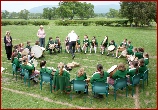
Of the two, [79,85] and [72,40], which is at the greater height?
[72,40]

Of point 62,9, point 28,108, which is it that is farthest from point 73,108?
point 62,9

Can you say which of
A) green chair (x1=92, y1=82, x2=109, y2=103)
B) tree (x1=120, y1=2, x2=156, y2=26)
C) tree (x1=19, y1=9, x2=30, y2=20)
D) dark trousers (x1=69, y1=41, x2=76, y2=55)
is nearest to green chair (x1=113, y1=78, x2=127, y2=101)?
green chair (x1=92, y1=82, x2=109, y2=103)

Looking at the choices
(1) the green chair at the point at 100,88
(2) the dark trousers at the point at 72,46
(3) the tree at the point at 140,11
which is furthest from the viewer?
(3) the tree at the point at 140,11

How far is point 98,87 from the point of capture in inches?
345

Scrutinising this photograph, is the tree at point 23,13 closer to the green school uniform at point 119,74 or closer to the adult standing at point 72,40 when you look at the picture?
the adult standing at point 72,40

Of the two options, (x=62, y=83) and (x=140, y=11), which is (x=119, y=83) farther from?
(x=140, y=11)

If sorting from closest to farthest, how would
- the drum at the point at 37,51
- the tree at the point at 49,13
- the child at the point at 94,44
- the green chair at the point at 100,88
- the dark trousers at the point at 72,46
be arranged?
1. the green chair at the point at 100,88
2. the drum at the point at 37,51
3. the dark trousers at the point at 72,46
4. the child at the point at 94,44
5. the tree at the point at 49,13

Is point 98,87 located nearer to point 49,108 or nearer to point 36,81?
point 49,108

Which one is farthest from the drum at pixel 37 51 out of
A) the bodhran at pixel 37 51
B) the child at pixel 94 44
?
the child at pixel 94 44

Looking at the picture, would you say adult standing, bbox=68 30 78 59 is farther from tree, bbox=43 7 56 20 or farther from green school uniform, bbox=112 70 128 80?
tree, bbox=43 7 56 20

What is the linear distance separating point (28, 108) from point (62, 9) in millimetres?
86184

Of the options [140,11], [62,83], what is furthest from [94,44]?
[140,11]

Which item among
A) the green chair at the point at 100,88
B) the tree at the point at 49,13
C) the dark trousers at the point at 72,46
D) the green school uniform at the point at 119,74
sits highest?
the tree at the point at 49,13

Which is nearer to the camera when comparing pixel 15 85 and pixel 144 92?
pixel 144 92
